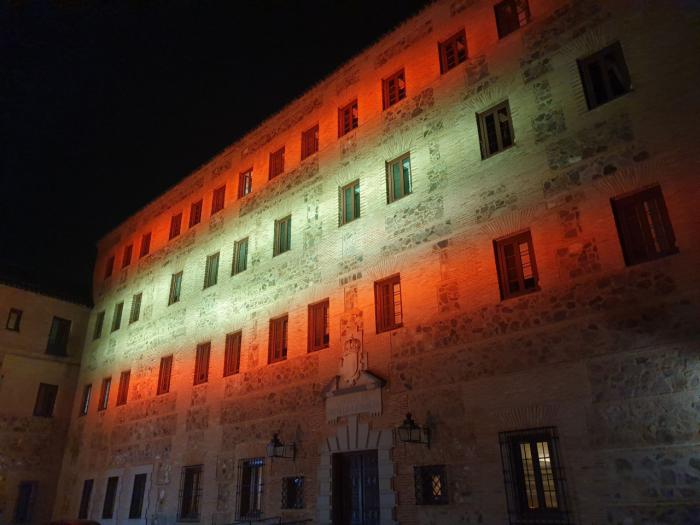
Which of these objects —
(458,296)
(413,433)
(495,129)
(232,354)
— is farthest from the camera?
(232,354)

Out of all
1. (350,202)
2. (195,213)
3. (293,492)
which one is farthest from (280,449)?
(195,213)

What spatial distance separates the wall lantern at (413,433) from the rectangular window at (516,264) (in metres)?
3.04

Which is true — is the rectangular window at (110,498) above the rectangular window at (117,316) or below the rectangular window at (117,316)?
below

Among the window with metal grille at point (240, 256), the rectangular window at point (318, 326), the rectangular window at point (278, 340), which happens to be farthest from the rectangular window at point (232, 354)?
the rectangular window at point (318, 326)

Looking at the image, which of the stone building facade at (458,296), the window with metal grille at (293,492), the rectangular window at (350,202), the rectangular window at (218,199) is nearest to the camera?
the stone building facade at (458,296)

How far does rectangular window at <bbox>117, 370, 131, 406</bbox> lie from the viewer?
20.0m

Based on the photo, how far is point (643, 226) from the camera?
834 centimetres

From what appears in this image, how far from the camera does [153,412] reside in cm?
1786

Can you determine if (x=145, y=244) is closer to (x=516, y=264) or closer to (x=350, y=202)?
(x=350, y=202)

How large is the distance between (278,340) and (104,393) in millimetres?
11551

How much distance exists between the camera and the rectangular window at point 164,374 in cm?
1808

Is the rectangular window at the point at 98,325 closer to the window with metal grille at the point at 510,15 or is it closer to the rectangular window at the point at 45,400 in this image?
the rectangular window at the point at 45,400

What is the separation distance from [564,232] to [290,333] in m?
7.70

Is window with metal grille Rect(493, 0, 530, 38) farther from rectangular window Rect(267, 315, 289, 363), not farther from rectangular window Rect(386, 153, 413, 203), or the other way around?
rectangular window Rect(267, 315, 289, 363)
